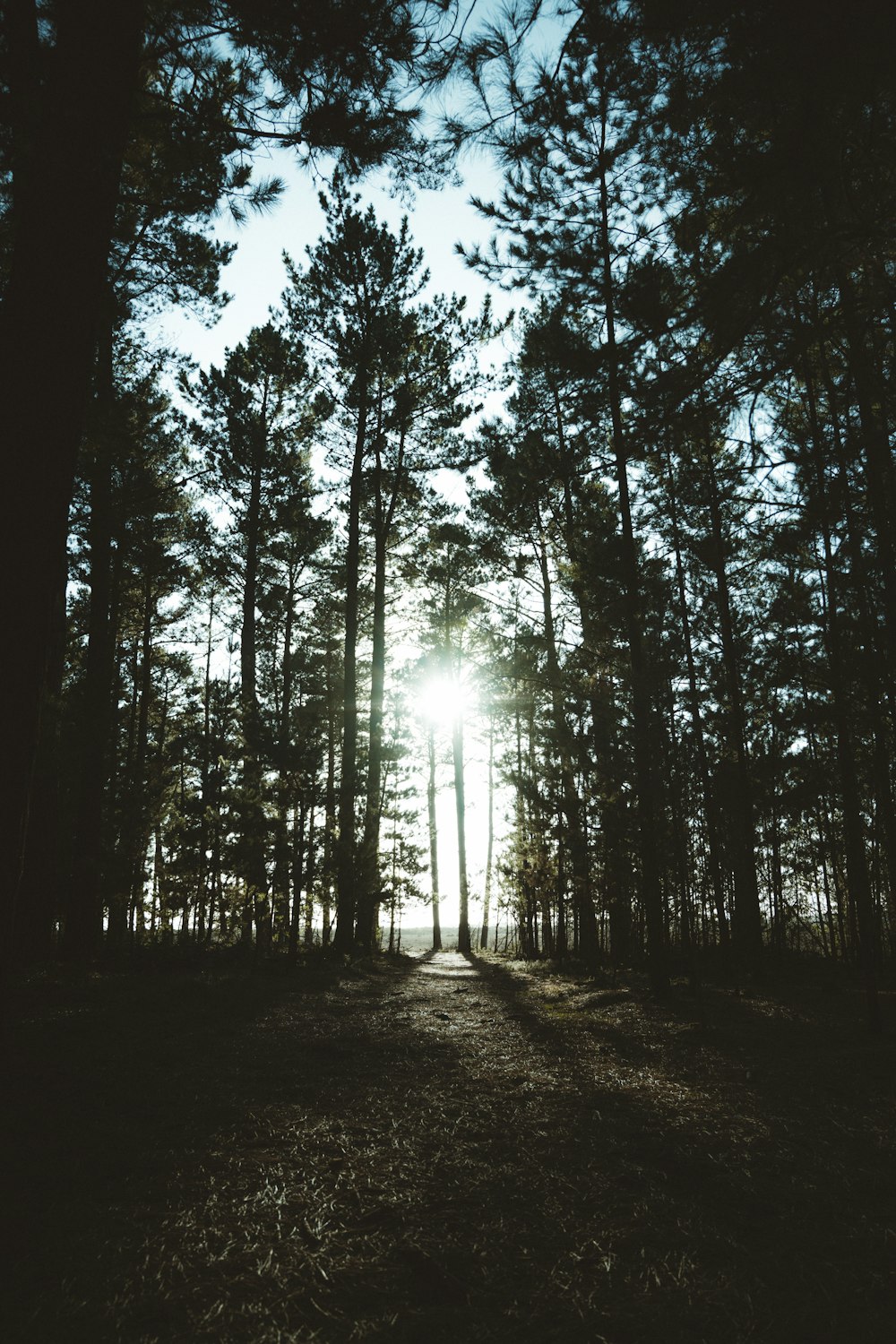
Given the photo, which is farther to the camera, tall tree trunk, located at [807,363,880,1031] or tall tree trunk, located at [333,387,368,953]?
tall tree trunk, located at [333,387,368,953]

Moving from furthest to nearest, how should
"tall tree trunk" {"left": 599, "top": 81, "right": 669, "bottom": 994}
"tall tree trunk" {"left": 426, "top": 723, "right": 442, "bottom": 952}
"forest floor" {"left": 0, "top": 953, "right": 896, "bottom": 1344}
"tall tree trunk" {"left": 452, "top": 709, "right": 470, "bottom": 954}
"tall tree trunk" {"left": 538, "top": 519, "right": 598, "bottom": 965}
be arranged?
"tall tree trunk" {"left": 426, "top": 723, "right": 442, "bottom": 952}, "tall tree trunk" {"left": 452, "top": 709, "right": 470, "bottom": 954}, "tall tree trunk" {"left": 538, "top": 519, "right": 598, "bottom": 965}, "tall tree trunk" {"left": 599, "top": 81, "right": 669, "bottom": 994}, "forest floor" {"left": 0, "top": 953, "right": 896, "bottom": 1344}

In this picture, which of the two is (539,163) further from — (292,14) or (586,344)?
(292,14)

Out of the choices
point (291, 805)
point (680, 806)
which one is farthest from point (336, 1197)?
point (291, 805)

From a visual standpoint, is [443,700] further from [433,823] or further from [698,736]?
[698,736]

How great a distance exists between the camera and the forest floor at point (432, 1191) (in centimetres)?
172

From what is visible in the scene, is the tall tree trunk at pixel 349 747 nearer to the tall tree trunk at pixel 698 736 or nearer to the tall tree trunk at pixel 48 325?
the tall tree trunk at pixel 698 736

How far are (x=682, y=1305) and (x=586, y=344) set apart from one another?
4.91 meters

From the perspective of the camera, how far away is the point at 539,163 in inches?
184

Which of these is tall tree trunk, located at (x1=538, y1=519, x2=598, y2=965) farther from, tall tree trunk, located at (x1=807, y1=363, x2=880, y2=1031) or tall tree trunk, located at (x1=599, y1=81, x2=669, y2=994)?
tall tree trunk, located at (x1=807, y1=363, x2=880, y2=1031)

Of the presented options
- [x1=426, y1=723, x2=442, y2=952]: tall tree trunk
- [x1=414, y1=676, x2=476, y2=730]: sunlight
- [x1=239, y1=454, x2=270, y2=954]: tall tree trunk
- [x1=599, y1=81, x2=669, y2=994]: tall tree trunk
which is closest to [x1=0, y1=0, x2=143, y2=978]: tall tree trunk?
[x1=599, y1=81, x2=669, y2=994]: tall tree trunk

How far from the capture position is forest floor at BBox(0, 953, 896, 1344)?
5.65ft

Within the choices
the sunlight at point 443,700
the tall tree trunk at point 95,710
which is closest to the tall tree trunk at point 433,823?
the sunlight at point 443,700

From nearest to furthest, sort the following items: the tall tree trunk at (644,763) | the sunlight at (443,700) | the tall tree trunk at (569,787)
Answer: the tall tree trunk at (644,763) < the tall tree trunk at (569,787) < the sunlight at (443,700)

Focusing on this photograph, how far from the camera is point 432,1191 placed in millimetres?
2498
